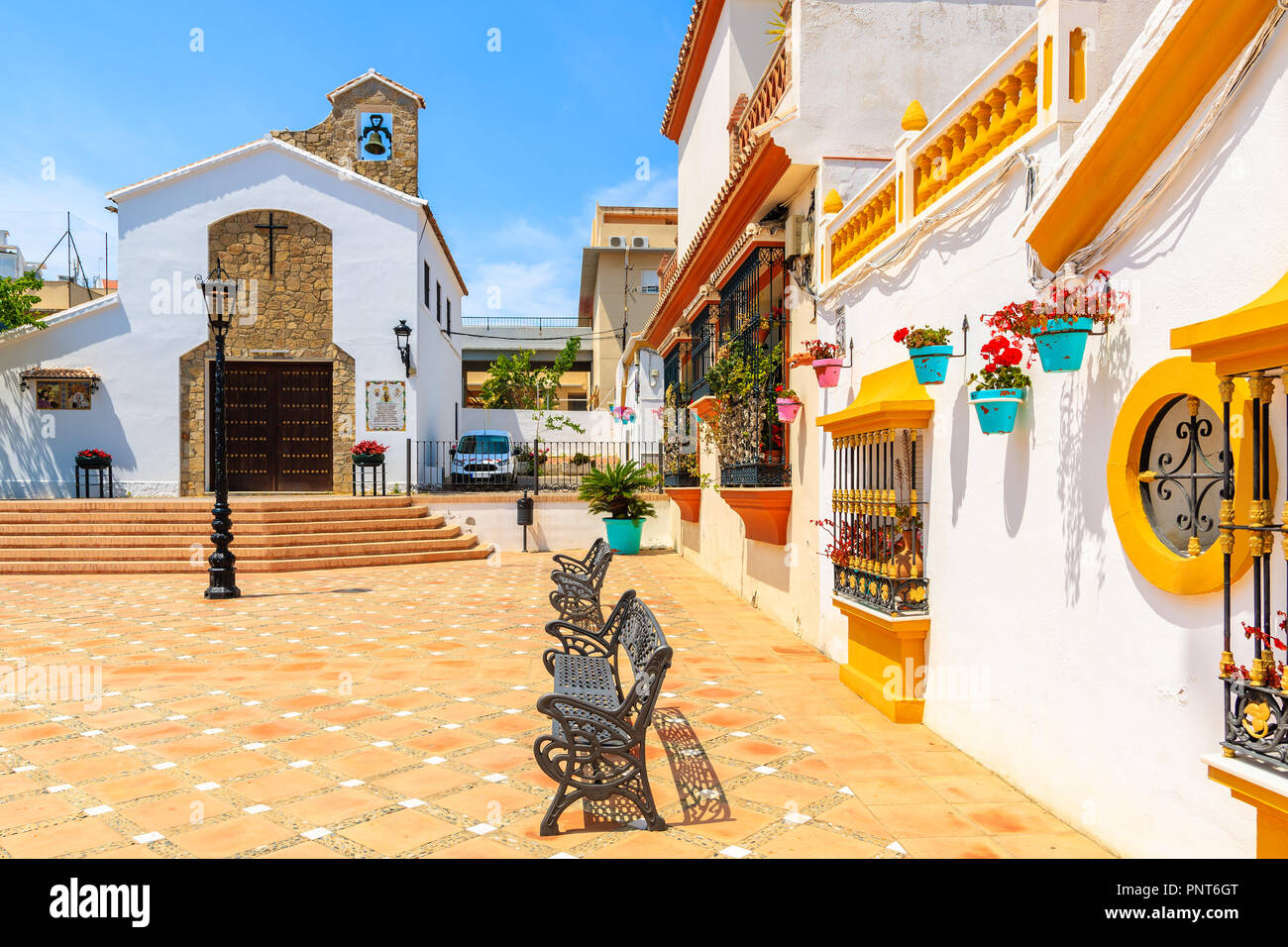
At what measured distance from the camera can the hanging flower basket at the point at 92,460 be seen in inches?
686

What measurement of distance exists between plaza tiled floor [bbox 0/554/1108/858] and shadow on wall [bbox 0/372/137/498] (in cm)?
1025

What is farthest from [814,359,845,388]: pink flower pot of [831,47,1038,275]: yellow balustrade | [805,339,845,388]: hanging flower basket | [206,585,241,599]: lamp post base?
[206,585,241,599]: lamp post base

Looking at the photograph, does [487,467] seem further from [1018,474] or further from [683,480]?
[1018,474]

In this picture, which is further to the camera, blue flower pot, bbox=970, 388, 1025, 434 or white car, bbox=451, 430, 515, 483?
white car, bbox=451, 430, 515, 483

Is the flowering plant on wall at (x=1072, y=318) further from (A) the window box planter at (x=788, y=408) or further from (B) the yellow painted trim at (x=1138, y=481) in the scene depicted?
(A) the window box planter at (x=788, y=408)

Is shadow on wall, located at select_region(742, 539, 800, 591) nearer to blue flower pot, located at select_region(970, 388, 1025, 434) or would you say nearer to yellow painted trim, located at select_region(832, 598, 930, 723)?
yellow painted trim, located at select_region(832, 598, 930, 723)

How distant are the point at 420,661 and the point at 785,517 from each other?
12.4 feet

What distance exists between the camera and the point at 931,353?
4871 mm

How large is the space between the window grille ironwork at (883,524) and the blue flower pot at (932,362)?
2.46 ft

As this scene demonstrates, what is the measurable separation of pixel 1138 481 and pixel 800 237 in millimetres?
5415

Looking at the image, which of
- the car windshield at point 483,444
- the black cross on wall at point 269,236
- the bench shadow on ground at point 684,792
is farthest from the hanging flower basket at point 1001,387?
the car windshield at point 483,444

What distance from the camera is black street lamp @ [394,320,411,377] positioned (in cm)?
1872

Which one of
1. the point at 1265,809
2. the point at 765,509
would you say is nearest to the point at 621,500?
the point at 765,509
